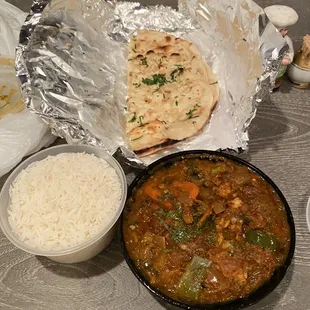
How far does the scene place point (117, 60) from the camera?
2520 millimetres

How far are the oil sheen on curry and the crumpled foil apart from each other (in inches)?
11.6

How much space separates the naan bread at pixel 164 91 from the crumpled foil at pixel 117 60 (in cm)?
6

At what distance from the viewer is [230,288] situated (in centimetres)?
149

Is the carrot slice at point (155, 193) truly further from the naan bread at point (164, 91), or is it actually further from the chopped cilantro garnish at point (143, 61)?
the chopped cilantro garnish at point (143, 61)

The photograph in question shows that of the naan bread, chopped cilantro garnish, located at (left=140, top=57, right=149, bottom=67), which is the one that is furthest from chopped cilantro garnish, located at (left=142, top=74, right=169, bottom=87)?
chopped cilantro garnish, located at (left=140, top=57, right=149, bottom=67)

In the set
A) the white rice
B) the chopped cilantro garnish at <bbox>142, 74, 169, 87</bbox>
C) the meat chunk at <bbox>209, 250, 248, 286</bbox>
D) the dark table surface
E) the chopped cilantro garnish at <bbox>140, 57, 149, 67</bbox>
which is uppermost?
the chopped cilantro garnish at <bbox>140, 57, 149, 67</bbox>

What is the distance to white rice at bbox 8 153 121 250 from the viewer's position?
65.2 inches

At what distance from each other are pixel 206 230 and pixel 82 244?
51 centimetres

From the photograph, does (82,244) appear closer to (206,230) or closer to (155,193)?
(155,193)

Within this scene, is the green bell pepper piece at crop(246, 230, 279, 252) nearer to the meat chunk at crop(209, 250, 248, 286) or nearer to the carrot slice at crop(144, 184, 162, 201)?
the meat chunk at crop(209, 250, 248, 286)

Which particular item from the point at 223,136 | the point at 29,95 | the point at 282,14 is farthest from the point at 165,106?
the point at 282,14

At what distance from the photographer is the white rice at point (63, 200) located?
1.66m

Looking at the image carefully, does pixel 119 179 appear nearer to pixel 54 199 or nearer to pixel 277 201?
pixel 54 199

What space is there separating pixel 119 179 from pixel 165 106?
58cm
